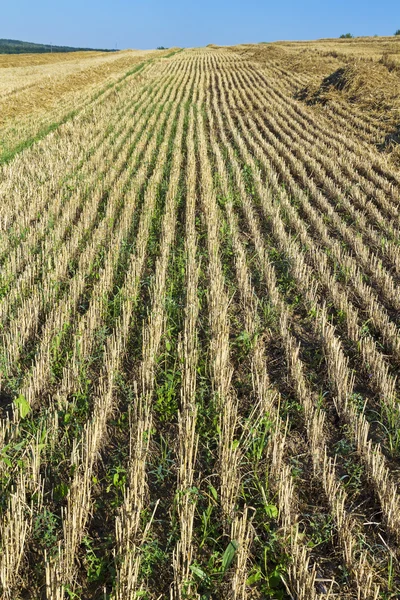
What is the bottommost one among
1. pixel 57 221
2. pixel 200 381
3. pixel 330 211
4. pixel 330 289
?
pixel 200 381

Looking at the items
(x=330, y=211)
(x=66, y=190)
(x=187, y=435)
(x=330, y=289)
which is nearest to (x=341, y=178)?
(x=330, y=211)

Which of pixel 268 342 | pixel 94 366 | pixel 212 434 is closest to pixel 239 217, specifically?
pixel 268 342

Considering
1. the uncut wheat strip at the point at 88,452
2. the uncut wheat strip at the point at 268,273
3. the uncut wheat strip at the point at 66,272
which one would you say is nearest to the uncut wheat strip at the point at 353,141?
the uncut wheat strip at the point at 268,273

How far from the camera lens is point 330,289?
632 cm

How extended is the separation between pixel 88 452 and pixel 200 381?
1.47 metres

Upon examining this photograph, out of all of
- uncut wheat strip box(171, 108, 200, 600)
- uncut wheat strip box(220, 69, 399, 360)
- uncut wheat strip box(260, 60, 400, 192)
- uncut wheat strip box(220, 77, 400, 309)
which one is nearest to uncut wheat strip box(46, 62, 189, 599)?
uncut wheat strip box(171, 108, 200, 600)

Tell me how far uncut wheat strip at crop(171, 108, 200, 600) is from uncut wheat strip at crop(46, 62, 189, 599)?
610mm

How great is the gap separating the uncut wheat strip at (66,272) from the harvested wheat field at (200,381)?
0.12 feet

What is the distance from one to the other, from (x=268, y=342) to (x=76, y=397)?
2.15 m

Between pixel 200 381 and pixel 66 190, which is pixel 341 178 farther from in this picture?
pixel 200 381

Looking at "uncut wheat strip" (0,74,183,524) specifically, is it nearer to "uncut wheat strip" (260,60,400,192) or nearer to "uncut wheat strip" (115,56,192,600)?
"uncut wheat strip" (115,56,192,600)

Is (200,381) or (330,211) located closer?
(200,381)

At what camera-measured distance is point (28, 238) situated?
7719mm

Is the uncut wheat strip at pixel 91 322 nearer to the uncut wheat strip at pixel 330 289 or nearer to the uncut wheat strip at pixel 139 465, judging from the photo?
the uncut wheat strip at pixel 139 465
